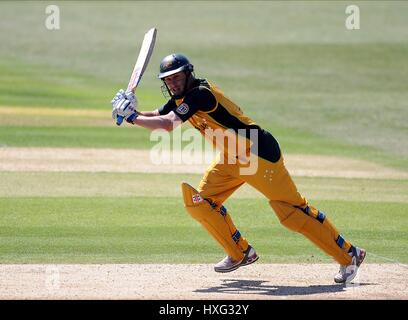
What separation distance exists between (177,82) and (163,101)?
1694cm

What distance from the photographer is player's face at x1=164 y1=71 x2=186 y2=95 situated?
8.76 meters

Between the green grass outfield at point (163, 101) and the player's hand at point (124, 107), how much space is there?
2003 millimetres

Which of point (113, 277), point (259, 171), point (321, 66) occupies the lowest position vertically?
point (321, 66)

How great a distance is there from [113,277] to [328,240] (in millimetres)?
2016

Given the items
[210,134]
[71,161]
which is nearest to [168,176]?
[71,161]

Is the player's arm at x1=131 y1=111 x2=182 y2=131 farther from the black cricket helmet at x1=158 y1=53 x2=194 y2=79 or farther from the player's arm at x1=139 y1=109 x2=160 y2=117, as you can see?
the black cricket helmet at x1=158 y1=53 x2=194 y2=79

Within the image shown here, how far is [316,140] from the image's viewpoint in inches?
802

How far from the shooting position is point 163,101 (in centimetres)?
2570

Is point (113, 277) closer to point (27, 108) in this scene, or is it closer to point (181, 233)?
point (181, 233)

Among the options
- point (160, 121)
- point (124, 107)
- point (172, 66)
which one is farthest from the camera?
point (172, 66)

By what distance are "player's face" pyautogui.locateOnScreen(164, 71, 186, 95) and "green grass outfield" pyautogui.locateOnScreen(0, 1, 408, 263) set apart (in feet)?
6.43
